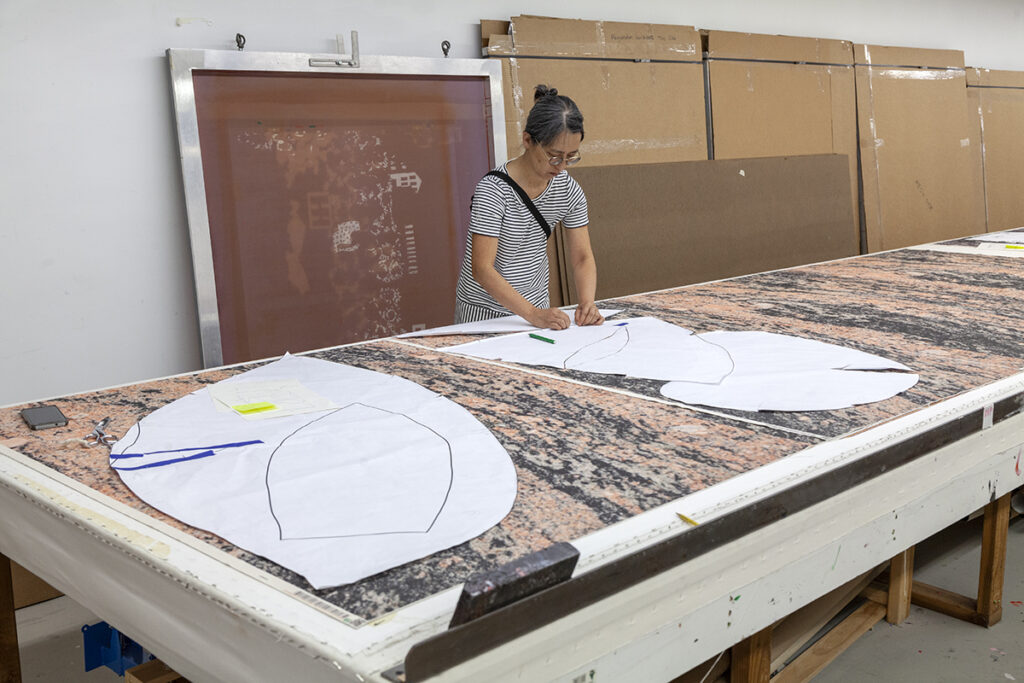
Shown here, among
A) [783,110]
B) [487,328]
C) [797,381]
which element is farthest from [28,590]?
[783,110]

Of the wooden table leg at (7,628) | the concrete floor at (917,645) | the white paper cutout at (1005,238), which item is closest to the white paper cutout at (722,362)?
the concrete floor at (917,645)

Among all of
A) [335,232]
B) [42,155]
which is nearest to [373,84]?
[335,232]

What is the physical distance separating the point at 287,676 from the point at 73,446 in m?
0.74

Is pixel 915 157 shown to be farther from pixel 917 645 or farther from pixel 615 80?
pixel 917 645

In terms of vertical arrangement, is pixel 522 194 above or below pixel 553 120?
below

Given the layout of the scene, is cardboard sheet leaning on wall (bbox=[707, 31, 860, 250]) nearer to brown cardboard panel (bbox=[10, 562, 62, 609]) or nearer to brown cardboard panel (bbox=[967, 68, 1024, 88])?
brown cardboard panel (bbox=[967, 68, 1024, 88])

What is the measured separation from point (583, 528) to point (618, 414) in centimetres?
46

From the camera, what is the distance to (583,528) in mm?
968

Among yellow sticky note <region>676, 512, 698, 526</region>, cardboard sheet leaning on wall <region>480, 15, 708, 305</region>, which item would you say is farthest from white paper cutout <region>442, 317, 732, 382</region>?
cardboard sheet leaning on wall <region>480, 15, 708, 305</region>

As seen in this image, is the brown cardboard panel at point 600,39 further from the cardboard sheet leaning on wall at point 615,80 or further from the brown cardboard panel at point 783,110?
the brown cardboard panel at point 783,110

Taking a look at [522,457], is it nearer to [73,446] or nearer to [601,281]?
[73,446]

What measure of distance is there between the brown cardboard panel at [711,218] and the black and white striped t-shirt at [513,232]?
0.96 meters

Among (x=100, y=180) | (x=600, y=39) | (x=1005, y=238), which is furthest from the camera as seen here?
(x=600, y=39)

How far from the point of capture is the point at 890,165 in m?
5.22
